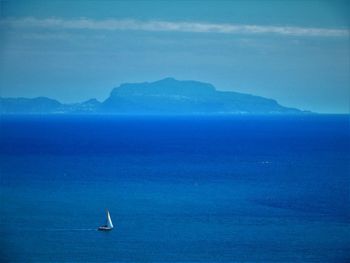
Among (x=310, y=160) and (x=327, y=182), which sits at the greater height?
(x=310, y=160)

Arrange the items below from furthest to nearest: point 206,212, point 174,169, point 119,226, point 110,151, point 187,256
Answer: point 110,151 < point 174,169 < point 206,212 < point 119,226 < point 187,256

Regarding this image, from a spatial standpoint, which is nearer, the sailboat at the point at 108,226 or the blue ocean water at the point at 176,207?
the blue ocean water at the point at 176,207

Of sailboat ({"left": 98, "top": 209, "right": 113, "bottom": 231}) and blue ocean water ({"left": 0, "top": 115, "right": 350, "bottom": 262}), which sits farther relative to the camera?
sailboat ({"left": 98, "top": 209, "right": 113, "bottom": 231})

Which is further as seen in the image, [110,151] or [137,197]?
[110,151]

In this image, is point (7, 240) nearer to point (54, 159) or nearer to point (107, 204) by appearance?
point (107, 204)

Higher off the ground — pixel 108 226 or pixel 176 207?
pixel 176 207

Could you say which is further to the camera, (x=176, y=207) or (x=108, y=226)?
(x=176, y=207)

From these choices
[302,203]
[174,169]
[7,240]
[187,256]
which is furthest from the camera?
[174,169]

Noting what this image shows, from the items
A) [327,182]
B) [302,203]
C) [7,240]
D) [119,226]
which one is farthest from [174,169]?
[7,240]
